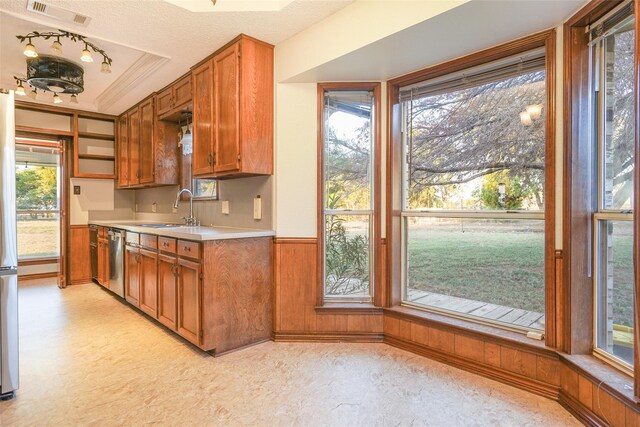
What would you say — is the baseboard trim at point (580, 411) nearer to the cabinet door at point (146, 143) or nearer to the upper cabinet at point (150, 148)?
the upper cabinet at point (150, 148)

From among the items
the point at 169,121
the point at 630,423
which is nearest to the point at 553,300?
the point at 630,423

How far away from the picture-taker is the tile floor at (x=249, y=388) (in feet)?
5.79

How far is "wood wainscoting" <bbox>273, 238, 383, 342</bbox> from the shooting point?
2.77 metres

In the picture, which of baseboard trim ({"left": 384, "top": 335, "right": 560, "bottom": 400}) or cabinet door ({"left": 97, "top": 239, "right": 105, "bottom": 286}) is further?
cabinet door ({"left": 97, "top": 239, "right": 105, "bottom": 286})

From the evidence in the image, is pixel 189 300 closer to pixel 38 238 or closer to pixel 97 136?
pixel 97 136

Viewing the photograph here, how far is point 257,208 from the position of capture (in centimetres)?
297

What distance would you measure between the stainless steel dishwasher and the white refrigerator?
181 cm

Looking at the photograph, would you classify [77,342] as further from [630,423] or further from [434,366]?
[630,423]

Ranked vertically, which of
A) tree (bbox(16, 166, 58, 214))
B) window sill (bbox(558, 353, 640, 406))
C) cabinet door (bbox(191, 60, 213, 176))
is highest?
cabinet door (bbox(191, 60, 213, 176))

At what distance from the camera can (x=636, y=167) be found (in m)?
1.46

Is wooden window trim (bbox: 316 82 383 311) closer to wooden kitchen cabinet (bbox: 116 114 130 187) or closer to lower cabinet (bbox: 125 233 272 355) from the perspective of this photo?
lower cabinet (bbox: 125 233 272 355)

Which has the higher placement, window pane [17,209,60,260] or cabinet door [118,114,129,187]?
cabinet door [118,114,129,187]

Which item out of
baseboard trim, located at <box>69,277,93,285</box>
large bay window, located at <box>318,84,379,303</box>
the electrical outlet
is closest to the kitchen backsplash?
the electrical outlet

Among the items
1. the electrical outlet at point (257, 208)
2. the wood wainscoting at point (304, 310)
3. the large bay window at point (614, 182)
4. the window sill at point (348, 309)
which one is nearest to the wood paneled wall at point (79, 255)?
the electrical outlet at point (257, 208)
